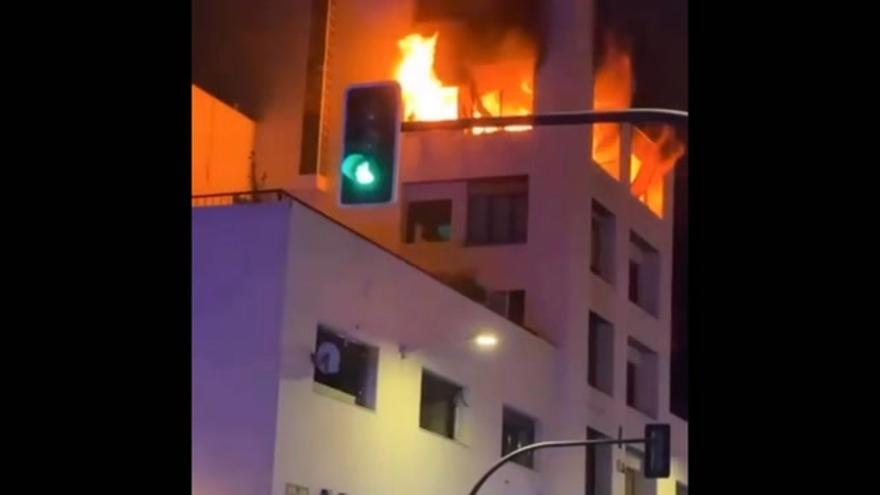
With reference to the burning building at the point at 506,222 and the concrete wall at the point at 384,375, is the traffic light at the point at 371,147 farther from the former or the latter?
the burning building at the point at 506,222

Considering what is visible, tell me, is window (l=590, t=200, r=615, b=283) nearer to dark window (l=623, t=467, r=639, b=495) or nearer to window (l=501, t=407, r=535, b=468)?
dark window (l=623, t=467, r=639, b=495)

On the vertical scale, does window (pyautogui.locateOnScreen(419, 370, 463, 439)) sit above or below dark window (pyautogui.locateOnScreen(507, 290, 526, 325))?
below

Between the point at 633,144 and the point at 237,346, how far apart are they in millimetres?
16837

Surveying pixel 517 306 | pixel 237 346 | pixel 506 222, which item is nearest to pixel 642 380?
pixel 517 306

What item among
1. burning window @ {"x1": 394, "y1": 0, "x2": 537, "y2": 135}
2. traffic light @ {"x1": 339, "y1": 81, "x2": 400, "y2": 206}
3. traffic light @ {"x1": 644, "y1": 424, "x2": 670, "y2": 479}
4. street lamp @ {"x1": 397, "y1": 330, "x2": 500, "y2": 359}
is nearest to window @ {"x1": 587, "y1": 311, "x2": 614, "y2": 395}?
burning window @ {"x1": 394, "y1": 0, "x2": 537, "y2": 135}

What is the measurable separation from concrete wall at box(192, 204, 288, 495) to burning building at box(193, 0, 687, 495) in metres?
3.32

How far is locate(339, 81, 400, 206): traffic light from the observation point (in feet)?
23.1

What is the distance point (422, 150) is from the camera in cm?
2870

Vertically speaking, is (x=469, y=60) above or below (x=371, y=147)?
above

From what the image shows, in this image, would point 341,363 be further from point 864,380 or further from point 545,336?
point 864,380

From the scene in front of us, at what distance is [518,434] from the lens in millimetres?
26219

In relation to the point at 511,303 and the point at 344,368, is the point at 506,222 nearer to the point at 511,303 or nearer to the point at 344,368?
the point at 511,303
